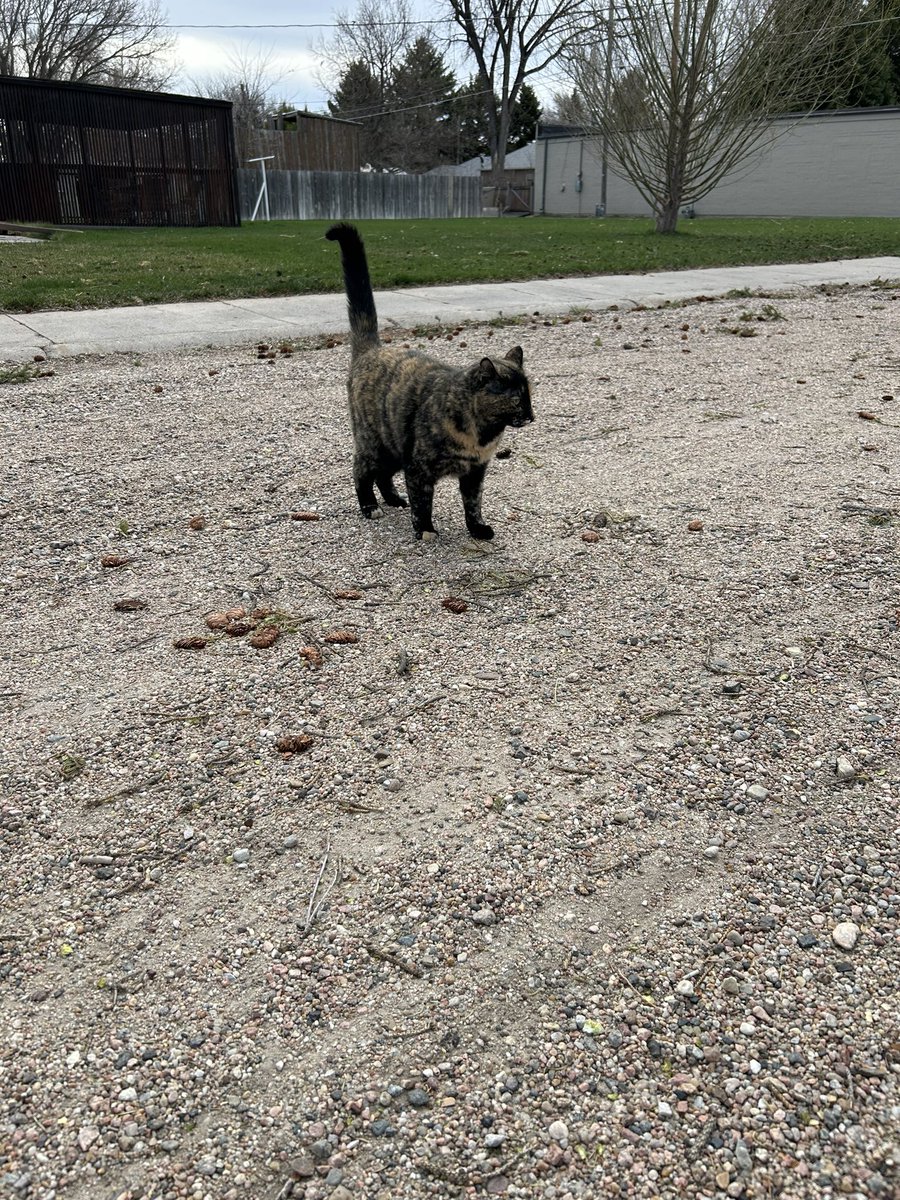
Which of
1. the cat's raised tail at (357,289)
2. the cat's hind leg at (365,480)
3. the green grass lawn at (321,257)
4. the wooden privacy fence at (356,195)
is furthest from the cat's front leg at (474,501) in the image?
the wooden privacy fence at (356,195)

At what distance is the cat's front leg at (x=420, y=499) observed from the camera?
402 centimetres

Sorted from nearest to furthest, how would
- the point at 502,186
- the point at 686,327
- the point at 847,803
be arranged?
the point at 847,803 < the point at 686,327 < the point at 502,186

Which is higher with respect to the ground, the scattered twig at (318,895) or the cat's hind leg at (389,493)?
the cat's hind leg at (389,493)

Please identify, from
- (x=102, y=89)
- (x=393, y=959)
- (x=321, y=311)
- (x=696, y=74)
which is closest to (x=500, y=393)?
(x=393, y=959)

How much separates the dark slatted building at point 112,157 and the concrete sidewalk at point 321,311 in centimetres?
A: 1544

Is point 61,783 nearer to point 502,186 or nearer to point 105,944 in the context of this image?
point 105,944

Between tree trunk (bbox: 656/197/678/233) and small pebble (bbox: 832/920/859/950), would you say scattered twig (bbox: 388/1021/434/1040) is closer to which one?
small pebble (bbox: 832/920/859/950)

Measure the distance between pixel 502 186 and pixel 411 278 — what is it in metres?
40.4

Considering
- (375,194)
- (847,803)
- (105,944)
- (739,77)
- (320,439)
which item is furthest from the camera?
(375,194)

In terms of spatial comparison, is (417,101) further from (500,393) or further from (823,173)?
(500,393)

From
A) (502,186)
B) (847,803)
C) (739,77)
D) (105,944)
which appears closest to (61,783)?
(105,944)

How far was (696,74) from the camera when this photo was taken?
18641 millimetres

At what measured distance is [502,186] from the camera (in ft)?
159

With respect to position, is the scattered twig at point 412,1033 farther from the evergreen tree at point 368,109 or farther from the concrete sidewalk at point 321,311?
the evergreen tree at point 368,109
